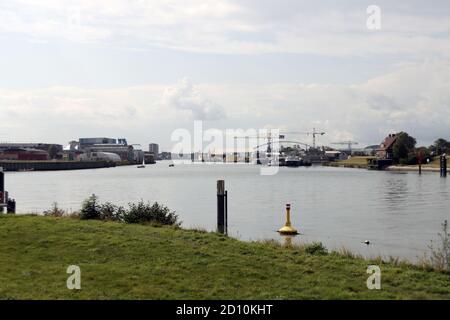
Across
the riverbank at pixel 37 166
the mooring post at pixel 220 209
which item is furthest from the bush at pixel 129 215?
the riverbank at pixel 37 166

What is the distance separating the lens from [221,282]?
10445mm

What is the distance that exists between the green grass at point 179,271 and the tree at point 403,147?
517 ft

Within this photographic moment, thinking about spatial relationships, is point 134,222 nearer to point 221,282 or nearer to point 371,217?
point 221,282

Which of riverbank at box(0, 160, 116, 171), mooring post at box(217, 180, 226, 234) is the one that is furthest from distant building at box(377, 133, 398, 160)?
mooring post at box(217, 180, 226, 234)

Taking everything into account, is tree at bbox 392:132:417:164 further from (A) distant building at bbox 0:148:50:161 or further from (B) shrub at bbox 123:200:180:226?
(B) shrub at bbox 123:200:180:226

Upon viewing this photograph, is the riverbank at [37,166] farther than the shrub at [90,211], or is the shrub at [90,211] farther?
the riverbank at [37,166]

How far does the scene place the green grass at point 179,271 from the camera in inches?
381

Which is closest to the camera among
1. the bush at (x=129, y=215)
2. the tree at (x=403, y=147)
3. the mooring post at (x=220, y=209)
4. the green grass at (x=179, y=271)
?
the green grass at (x=179, y=271)

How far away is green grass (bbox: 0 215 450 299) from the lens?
968 centimetres

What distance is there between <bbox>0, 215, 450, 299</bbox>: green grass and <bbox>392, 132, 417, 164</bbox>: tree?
6209 inches

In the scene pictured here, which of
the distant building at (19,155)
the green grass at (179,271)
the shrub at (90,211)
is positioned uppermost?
the distant building at (19,155)

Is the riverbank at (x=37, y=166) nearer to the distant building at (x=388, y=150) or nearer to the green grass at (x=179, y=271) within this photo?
the distant building at (x=388, y=150)
